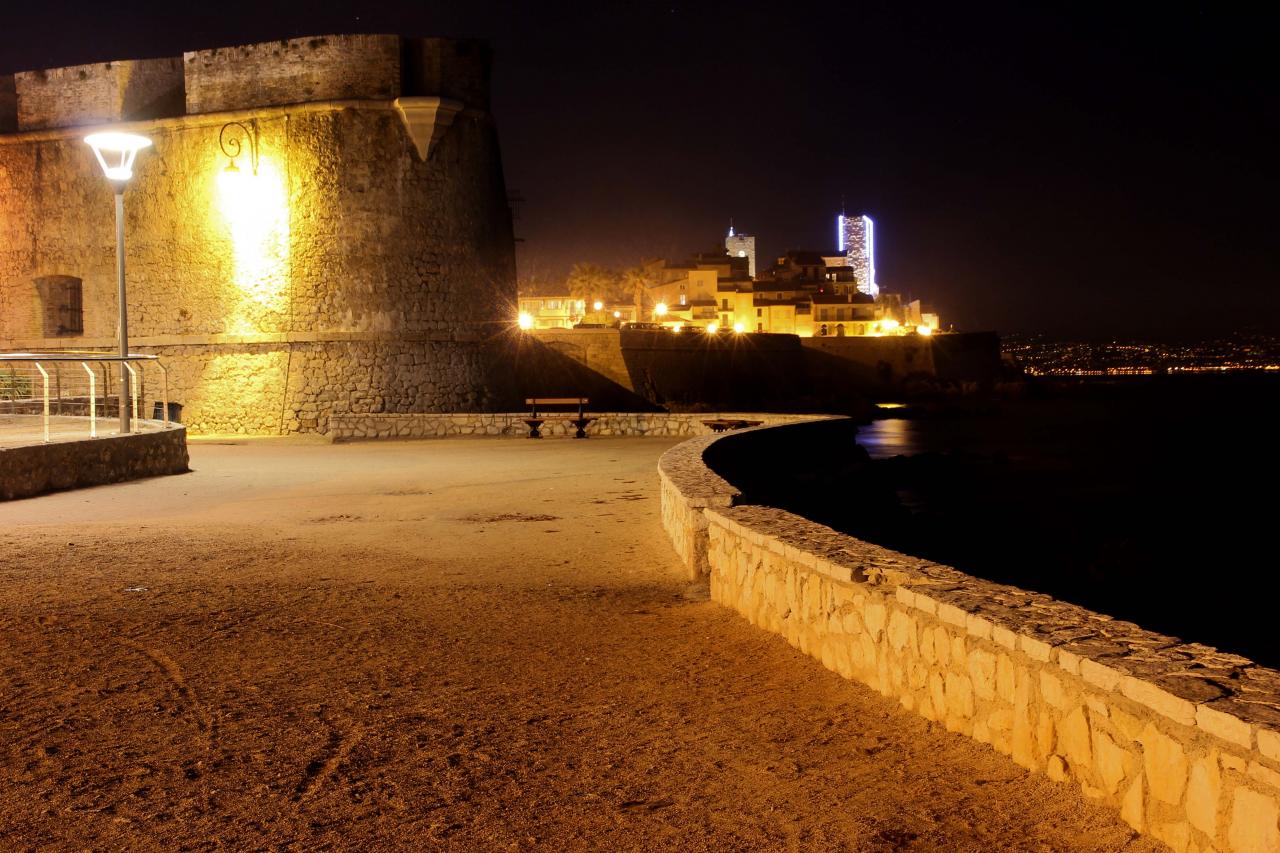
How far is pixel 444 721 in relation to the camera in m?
4.02

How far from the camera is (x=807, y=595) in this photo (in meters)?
4.96

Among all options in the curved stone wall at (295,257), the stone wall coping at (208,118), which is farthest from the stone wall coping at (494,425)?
the stone wall coping at (208,118)

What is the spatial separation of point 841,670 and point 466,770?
6.33ft

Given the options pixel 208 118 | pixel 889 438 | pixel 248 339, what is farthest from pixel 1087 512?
pixel 208 118

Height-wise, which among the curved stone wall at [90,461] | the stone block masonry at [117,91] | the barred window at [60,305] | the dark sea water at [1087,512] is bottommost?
the dark sea water at [1087,512]

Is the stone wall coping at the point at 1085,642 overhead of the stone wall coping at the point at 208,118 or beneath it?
beneath

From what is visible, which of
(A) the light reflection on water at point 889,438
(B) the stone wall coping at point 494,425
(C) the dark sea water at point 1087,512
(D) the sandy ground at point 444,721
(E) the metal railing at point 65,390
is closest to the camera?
(D) the sandy ground at point 444,721

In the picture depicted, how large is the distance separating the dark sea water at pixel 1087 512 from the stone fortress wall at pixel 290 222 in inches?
410

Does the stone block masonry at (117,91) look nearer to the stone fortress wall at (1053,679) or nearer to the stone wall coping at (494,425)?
the stone wall coping at (494,425)

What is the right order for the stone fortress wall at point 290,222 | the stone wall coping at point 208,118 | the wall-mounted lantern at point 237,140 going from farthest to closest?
the wall-mounted lantern at point 237,140 → the stone fortress wall at point 290,222 → the stone wall coping at point 208,118

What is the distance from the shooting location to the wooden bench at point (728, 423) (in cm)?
1847

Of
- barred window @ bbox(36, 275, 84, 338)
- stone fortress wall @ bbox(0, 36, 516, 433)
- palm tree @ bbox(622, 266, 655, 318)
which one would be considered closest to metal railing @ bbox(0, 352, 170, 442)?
stone fortress wall @ bbox(0, 36, 516, 433)

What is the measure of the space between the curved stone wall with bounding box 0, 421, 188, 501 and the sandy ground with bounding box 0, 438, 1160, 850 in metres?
3.63

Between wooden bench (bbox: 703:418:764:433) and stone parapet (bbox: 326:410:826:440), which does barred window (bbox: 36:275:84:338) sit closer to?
stone parapet (bbox: 326:410:826:440)
